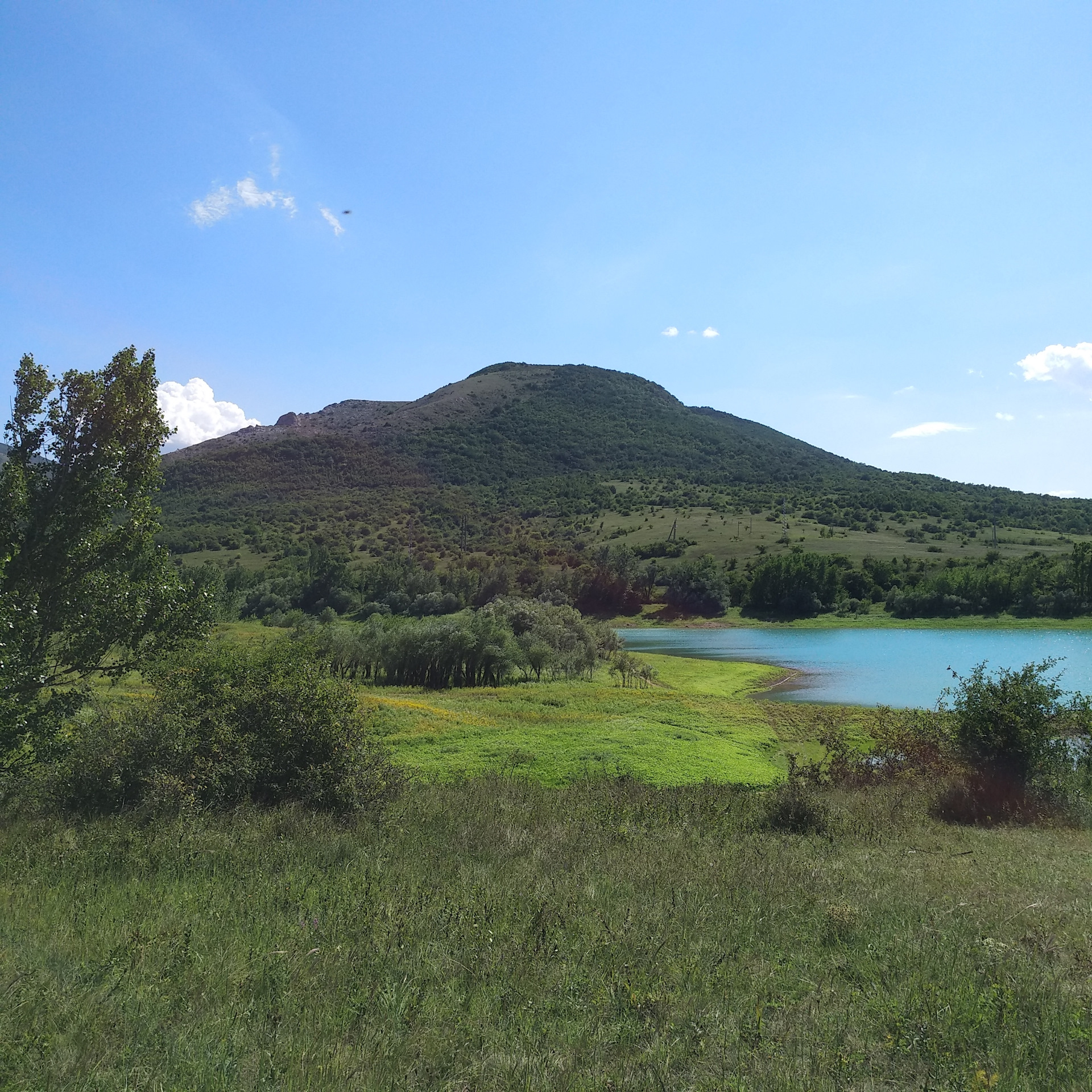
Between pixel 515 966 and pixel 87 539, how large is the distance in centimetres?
1012

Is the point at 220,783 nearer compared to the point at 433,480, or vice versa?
the point at 220,783

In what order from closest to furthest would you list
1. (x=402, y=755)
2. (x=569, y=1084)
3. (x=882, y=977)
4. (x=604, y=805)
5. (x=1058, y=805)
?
(x=569, y=1084) < (x=882, y=977) < (x=604, y=805) < (x=1058, y=805) < (x=402, y=755)

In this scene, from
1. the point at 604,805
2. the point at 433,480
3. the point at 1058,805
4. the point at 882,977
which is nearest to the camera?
the point at 882,977

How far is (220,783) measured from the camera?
35.0 feet

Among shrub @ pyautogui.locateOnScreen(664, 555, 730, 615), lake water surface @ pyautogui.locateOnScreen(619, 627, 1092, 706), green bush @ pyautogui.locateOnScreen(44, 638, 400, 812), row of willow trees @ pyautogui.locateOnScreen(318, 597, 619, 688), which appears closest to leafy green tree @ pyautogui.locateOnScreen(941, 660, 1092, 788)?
green bush @ pyautogui.locateOnScreen(44, 638, 400, 812)

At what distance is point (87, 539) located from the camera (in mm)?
11070

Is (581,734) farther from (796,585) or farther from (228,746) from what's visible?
(796,585)

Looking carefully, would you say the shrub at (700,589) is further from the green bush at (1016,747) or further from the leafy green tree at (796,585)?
the green bush at (1016,747)

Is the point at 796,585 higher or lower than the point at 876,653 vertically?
higher

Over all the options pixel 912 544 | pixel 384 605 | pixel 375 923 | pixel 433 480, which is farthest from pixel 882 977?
pixel 433 480

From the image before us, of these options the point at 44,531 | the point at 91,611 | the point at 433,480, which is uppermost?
the point at 433,480

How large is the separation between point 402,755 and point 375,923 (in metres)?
→ 14.8

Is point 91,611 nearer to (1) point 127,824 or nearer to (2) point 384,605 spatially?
(1) point 127,824

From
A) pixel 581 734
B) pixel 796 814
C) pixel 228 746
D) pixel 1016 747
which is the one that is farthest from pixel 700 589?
pixel 228 746
